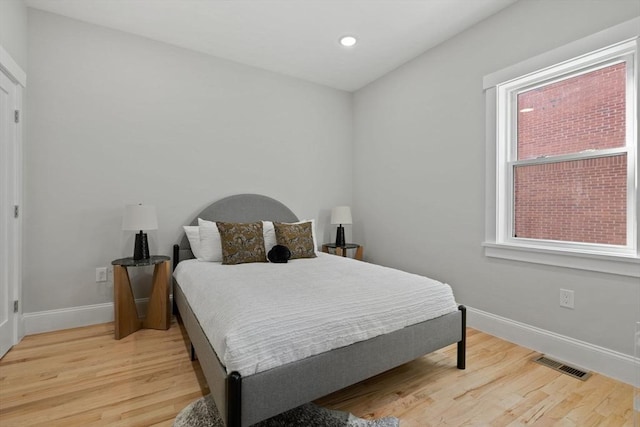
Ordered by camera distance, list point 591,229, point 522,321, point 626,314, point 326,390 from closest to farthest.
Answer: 1. point 326,390
2. point 626,314
3. point 591,229
4. point 522,321

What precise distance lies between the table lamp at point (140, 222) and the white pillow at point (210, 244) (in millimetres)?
431

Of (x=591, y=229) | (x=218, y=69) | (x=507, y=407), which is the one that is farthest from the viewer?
(x=218, y=69)

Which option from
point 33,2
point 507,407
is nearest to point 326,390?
point 507,407

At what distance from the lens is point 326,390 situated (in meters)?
1.53

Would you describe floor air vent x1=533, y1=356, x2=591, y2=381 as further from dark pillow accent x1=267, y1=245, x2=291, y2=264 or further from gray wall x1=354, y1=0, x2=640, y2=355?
dark pillow accent x1=267, y1=245, x2=291, y2=264

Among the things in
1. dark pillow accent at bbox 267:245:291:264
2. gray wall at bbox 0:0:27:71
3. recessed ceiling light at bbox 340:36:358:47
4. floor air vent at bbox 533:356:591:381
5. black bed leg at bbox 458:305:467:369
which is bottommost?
floor air vent at bbox 533:356:591:381

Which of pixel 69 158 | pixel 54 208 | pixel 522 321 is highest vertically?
pixel 69 158

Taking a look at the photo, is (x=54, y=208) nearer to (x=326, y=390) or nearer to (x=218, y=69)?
(x=218, y=69)

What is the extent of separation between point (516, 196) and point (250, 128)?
284cm

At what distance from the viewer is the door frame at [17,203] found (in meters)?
2.36

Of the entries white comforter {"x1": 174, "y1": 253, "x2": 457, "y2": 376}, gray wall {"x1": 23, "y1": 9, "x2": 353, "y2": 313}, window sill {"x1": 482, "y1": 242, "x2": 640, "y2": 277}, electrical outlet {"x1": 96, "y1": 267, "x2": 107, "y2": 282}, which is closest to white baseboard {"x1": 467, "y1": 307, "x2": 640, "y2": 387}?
window sill {"x1": 482, "y1": 242, "x2": 640, "y2": 277}

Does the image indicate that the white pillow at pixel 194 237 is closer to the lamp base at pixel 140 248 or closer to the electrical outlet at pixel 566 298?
the lamp base at pixel 140 248

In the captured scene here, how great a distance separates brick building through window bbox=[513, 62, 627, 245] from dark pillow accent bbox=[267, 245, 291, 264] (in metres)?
2.06

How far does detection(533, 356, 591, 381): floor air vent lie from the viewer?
202 centimetres
